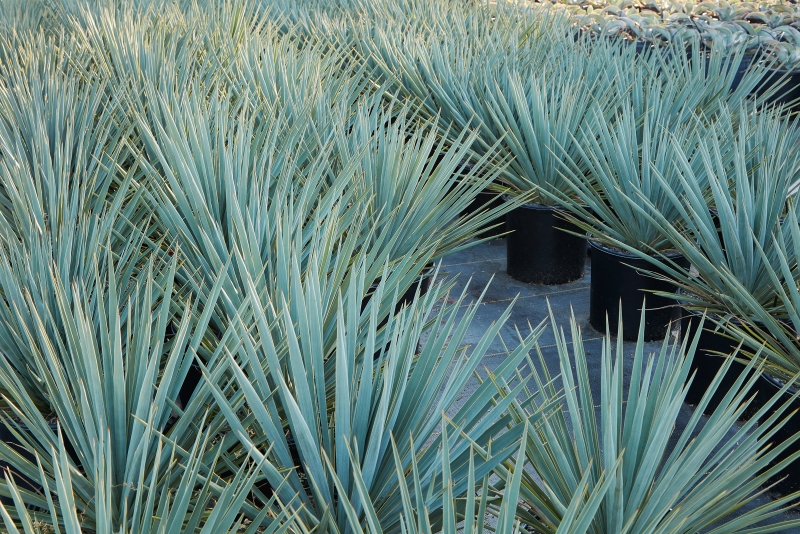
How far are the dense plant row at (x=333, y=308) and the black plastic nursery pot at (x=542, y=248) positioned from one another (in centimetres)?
6

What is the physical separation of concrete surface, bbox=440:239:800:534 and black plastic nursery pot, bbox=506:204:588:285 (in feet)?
0.11

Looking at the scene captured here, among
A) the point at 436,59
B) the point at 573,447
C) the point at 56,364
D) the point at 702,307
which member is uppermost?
the point at 436,59

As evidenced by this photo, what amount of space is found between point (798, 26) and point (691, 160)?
11.4 feet

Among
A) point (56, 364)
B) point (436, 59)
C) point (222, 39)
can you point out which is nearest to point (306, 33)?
point (222, 39)

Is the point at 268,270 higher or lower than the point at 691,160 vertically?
lower

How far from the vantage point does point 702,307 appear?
1.38 m

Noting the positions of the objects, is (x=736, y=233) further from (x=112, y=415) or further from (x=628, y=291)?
(x=112, y=415)

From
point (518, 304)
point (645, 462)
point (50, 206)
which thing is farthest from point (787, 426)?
point (50, 206)

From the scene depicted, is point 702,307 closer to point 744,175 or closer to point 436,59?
point 744,175

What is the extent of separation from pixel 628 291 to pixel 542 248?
0.39 metres

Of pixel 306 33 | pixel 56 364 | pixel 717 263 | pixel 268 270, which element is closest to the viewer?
pixel 56 364

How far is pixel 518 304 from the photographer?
1960mm

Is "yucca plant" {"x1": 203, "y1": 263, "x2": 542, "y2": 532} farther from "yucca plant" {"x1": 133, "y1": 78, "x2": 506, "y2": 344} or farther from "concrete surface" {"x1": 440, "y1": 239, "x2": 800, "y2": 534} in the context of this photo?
"concrete surface" {"x1": 440, "y1": 239, "x2": 800, "y2": 534}

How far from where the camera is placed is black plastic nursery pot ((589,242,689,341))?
1.63 metres
